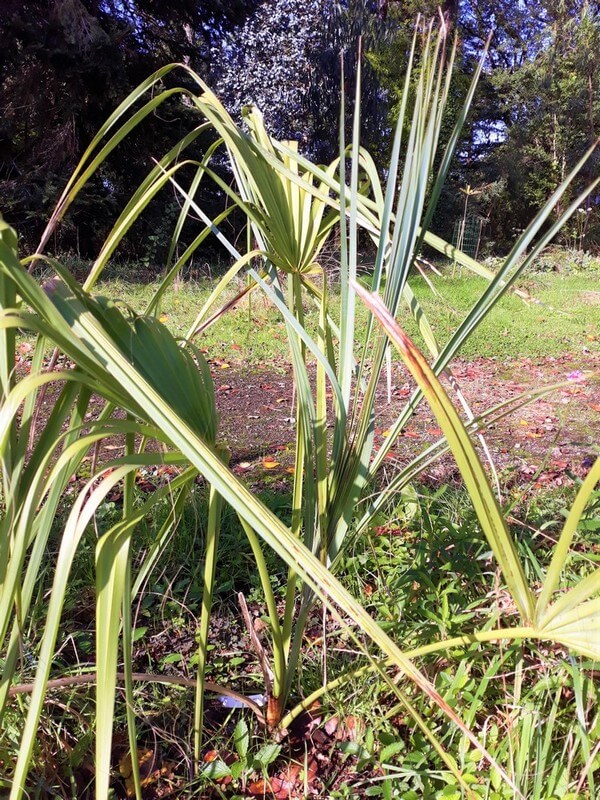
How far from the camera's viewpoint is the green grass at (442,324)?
3.89 m

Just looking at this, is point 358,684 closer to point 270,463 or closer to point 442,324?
point 270,463

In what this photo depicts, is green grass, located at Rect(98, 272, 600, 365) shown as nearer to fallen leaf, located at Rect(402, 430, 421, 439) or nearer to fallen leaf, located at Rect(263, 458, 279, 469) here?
fallen leaf, located at Rect(402, 430, 421, 439)

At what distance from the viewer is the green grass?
12.8 feet

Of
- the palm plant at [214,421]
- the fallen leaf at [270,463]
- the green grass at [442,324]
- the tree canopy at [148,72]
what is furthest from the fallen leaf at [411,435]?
the tree canopy at [148,72]

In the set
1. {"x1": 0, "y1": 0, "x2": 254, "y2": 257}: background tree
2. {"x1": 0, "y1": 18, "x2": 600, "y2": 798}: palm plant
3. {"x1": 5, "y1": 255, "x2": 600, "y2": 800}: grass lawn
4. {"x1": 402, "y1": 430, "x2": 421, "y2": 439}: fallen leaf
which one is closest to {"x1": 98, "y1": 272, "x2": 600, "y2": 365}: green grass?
{"x1": 402, "y1": 430, "x2": 421, "y2": 439}: fallen leaf

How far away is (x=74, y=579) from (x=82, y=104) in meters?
7.96

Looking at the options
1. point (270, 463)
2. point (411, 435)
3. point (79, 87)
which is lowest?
point (270, 463)

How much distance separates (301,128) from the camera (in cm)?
859

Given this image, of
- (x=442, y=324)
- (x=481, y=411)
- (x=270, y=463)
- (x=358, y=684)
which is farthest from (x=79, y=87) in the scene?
(x=358, y=684)

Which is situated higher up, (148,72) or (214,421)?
(148,72)

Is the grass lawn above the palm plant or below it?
below

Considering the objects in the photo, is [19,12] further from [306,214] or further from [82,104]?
[306,214]

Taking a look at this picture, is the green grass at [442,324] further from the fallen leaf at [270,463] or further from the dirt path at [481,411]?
the fallen leaf at [270,463]

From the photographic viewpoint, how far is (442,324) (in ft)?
15.5
